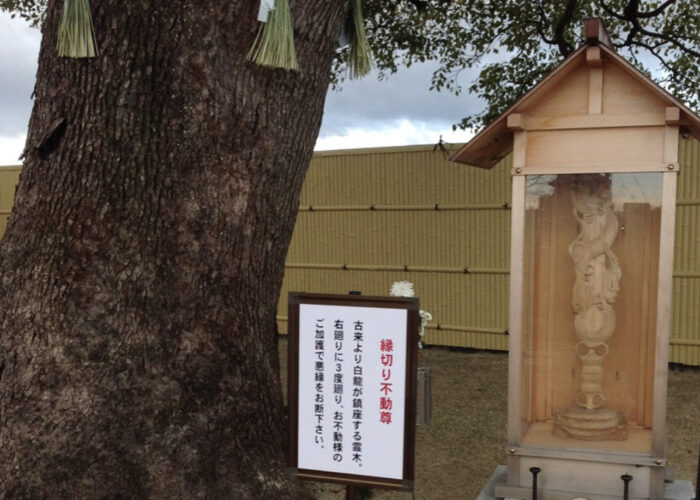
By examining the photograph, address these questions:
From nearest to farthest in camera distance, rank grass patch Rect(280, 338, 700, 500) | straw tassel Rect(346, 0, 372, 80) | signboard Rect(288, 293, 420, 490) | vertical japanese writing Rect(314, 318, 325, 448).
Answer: signboard Rect(288, 293, 420, 490)
vertical japanese writing Rect(314, 318, 325, 448)
straw tassel Rect(346, 0, 372, 80)
grass patch Rect(280, 338, 700, 500)

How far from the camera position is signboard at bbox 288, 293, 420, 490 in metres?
2.46

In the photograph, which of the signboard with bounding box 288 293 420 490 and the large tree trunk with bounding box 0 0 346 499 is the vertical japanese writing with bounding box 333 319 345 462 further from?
the large tree trunk with bounding box 0 0 346 499

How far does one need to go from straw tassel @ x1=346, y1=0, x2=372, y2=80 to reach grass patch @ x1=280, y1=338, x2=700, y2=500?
2.17 metres

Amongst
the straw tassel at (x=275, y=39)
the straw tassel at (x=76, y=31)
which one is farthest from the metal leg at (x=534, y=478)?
the straw tassel at (x=76, y=31)

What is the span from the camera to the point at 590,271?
120 inches

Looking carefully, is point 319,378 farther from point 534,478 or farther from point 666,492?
point 666,492

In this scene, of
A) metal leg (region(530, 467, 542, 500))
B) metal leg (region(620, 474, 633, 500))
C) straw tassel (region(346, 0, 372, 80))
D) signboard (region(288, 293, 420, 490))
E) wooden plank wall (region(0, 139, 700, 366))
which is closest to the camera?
signboard (region(288, 293, 420, 490))

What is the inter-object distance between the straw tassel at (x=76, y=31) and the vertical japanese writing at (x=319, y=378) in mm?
1459

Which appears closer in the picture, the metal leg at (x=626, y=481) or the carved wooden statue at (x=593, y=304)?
the metal leg at (x=626, y=481)

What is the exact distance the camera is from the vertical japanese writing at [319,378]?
256cm

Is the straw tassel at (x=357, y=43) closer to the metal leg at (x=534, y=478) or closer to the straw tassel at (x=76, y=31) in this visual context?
the straw tassel at (x=76, y=31)

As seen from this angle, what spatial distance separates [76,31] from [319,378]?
66.7 inches

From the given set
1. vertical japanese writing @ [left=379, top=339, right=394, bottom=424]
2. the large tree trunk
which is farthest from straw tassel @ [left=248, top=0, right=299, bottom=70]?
vertical japanese writing @ [left=379, top=339, right=394, bottom=424]

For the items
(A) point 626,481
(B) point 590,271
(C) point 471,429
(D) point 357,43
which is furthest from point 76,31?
(C) point 471,429
